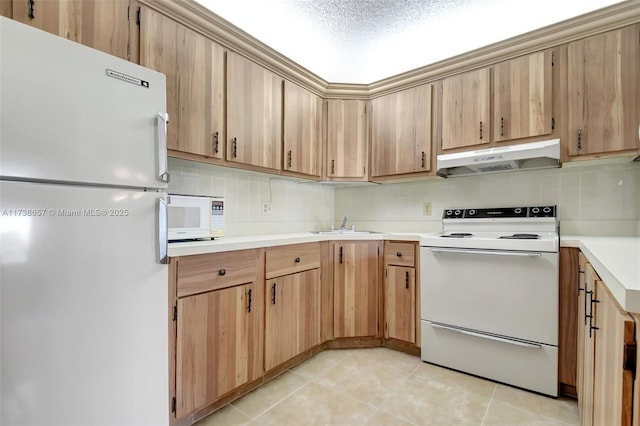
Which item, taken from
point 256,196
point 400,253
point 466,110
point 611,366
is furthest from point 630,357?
point 256,196

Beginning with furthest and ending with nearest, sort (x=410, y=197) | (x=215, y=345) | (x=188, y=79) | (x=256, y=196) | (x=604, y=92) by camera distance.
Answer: (x=410, y=197), (x=256, y=196), (x=604, y=92), (x=188, y=79), (x=215, y=345)

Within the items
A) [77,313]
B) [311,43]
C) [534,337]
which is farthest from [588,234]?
[77,313]

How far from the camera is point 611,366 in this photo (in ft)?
2.50

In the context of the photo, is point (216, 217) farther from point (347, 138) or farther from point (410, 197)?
point (410, 197)

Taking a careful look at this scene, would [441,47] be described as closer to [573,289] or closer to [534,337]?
[573,289]

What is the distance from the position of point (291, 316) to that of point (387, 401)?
0.77 m

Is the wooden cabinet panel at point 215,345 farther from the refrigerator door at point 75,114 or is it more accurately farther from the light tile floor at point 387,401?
the refrigerator door at point 75,114

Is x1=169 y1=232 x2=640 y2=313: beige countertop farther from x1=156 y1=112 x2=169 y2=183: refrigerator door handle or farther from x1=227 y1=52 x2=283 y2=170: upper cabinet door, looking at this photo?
x1=227 y1=52 x2=283 y2=170: upper cabinet door

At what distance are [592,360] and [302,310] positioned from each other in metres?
1.56

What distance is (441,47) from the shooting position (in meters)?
2.38

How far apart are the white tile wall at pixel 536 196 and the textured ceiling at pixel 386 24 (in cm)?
104

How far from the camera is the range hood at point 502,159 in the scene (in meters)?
1.97

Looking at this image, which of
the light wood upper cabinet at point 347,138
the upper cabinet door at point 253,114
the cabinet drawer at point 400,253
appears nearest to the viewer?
the upper cabinet door at point 253,114

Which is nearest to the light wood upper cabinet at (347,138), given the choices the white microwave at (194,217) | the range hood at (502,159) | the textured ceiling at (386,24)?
the textured ceiling at (386,24)
